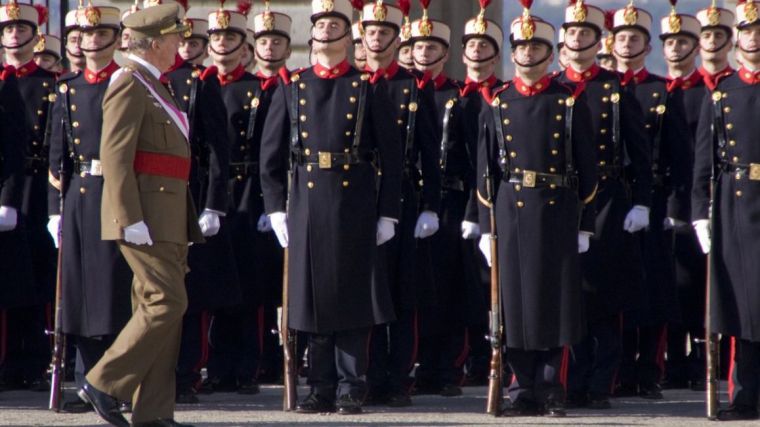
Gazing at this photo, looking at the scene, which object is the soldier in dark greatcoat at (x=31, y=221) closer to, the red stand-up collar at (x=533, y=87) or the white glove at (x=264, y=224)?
the white glove at (x=264, y=224)

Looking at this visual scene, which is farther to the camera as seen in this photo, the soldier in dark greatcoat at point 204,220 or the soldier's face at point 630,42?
the soldier's face at point 630,42

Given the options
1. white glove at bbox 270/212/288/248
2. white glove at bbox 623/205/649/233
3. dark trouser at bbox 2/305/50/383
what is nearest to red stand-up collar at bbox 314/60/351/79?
white glove at bbox 270/212/288/248

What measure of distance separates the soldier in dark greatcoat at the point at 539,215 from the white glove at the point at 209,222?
1.40m

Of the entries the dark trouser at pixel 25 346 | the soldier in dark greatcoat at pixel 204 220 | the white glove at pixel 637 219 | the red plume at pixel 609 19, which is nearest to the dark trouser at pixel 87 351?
the soldier in dark greatcoat at pixel 204 220

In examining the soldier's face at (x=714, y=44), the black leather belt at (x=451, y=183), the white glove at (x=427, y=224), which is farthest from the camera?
the soldier's face at (x=714, y=44)

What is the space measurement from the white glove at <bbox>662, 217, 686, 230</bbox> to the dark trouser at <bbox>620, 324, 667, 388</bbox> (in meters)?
0.53

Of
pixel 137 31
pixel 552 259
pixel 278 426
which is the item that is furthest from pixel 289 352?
pixel 137 31

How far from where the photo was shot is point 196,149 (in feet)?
30.8

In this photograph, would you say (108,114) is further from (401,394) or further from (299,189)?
(401,394)

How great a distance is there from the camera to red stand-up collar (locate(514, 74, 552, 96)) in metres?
8.77

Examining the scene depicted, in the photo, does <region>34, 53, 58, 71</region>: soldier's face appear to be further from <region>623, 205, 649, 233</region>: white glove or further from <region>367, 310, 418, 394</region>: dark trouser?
<region>623, 205, 649, 233</region>: white glove

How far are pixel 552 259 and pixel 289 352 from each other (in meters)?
1.31

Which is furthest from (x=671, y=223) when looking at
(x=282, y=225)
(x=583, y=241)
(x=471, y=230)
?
(x=282, y=225)

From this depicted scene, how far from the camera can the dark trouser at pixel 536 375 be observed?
8.67 meters
